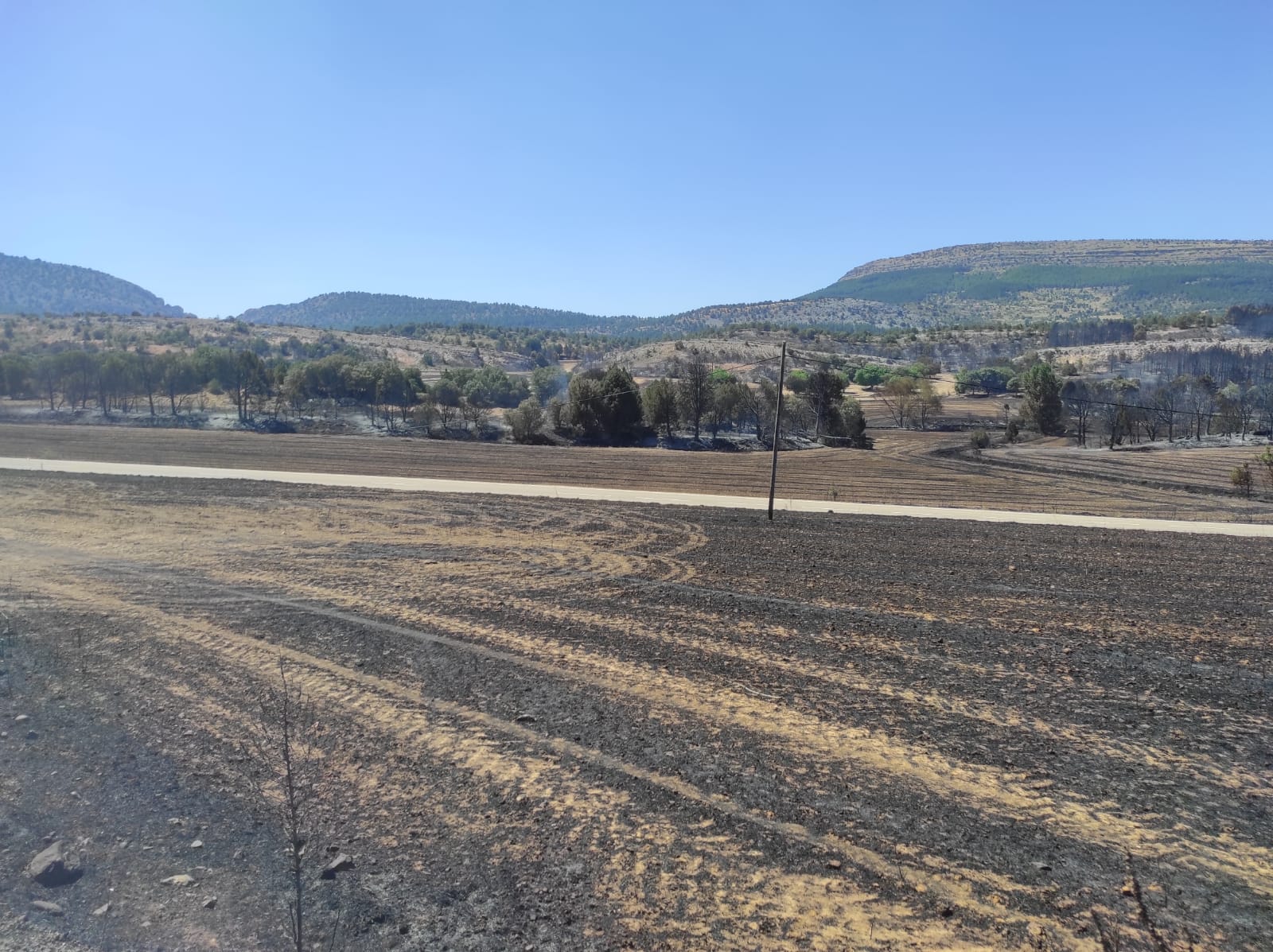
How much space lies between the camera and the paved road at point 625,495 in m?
24.6

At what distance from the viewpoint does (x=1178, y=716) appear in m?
8.75

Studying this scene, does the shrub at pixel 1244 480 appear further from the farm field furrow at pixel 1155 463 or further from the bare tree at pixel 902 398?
the bare tree at pixel 902 398

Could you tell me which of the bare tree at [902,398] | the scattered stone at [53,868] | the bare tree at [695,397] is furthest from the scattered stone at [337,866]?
the bare tree at [902,398]

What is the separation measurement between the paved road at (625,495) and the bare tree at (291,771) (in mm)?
18545

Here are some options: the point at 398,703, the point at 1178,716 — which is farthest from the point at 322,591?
the point at 1178,716

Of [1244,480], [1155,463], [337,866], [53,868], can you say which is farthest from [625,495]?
[1155,463]

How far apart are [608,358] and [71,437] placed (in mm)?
87119

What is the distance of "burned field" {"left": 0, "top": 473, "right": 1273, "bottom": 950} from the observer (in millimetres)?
5430

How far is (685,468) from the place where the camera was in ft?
133

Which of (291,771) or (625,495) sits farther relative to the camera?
(625,495)

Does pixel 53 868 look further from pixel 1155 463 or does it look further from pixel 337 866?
pixel 1155 463

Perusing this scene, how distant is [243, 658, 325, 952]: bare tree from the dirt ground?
80.9 feet

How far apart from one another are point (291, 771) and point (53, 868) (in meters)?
1.75

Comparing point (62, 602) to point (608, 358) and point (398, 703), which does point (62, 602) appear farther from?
point (608, 358)
